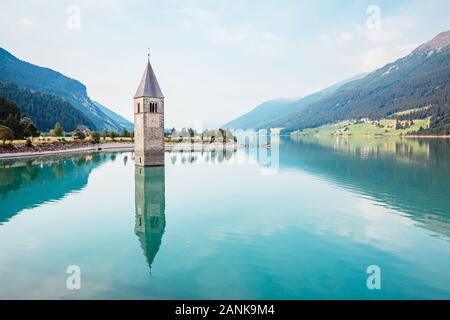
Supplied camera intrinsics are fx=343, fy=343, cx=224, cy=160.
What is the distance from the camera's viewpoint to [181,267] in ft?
54.8

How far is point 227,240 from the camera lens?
21.0 m

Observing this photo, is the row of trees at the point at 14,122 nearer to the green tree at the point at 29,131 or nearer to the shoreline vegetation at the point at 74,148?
the green tree at the point at 29,131

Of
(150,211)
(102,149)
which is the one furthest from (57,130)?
(150,211)

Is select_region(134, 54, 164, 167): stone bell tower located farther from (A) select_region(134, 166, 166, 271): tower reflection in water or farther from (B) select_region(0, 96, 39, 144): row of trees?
(B) select_region(0, 96, 39, 144): row of trees

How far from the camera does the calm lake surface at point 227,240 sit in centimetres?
1460

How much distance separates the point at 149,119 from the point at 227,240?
130 ft

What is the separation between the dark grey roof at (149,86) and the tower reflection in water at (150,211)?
13777 millimetres

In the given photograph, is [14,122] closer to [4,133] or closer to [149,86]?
[4,133]

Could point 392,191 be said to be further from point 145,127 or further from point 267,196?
point 145,127

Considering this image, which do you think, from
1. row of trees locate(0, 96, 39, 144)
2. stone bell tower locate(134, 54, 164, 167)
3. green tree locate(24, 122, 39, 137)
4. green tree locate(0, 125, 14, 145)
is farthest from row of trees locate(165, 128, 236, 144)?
stone bell tower locate(134, 54, 164, 167)

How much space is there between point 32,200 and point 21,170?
88.1 feet

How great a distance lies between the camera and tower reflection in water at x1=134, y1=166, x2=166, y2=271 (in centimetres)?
2056

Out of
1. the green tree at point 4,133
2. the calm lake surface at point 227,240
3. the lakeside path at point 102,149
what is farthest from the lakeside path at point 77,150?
the calm lake surface at point 227,240

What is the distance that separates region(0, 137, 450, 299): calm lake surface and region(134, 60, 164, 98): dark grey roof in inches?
815
